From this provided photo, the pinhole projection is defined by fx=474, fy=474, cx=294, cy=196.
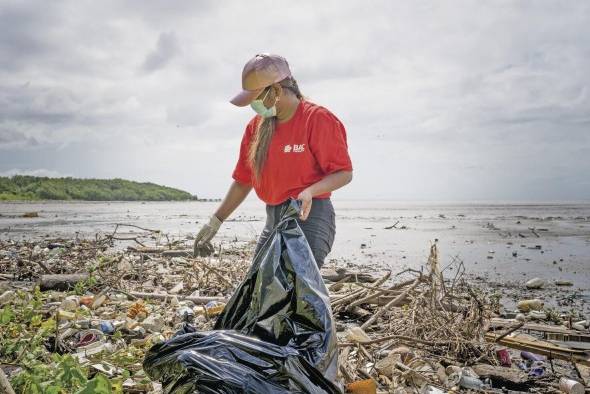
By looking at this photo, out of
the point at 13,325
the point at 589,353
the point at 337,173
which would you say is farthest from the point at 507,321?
the point at 13,325

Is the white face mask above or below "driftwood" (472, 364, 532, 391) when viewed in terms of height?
above

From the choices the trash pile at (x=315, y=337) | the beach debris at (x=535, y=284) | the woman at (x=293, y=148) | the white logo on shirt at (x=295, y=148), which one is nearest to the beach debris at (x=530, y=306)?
the trash pile at (x=315, y=337)

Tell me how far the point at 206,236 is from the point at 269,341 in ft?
5.02

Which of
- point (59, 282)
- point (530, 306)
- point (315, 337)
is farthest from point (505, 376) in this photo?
point (59, 282)

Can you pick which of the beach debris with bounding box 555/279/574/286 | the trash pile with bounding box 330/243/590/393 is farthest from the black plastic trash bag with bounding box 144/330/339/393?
the beach debris with bounding box 555/279/574/286

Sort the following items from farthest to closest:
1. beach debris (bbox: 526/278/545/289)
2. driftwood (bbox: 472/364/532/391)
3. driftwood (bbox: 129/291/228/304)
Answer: beach debris (bbox: 526/278/545/289), driftwood (bbox: 129/291/228/304), driftwood (bbox: 472/364/532/391)

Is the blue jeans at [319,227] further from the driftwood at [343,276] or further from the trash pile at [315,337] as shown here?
the driftwood at [343,276]

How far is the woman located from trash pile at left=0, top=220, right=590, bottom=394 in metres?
0.58

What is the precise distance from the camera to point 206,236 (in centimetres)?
345

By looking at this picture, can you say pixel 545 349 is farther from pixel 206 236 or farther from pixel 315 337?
pixel 206 236

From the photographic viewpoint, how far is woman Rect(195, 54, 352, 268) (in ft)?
8.97

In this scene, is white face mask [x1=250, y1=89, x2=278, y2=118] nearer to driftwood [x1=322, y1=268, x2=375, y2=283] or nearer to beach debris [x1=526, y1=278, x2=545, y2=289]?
driftwood [x1=322, y1=268, x2=375, y2=283]

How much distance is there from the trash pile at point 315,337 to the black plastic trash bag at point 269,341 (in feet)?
0.04

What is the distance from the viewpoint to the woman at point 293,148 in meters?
2.73
